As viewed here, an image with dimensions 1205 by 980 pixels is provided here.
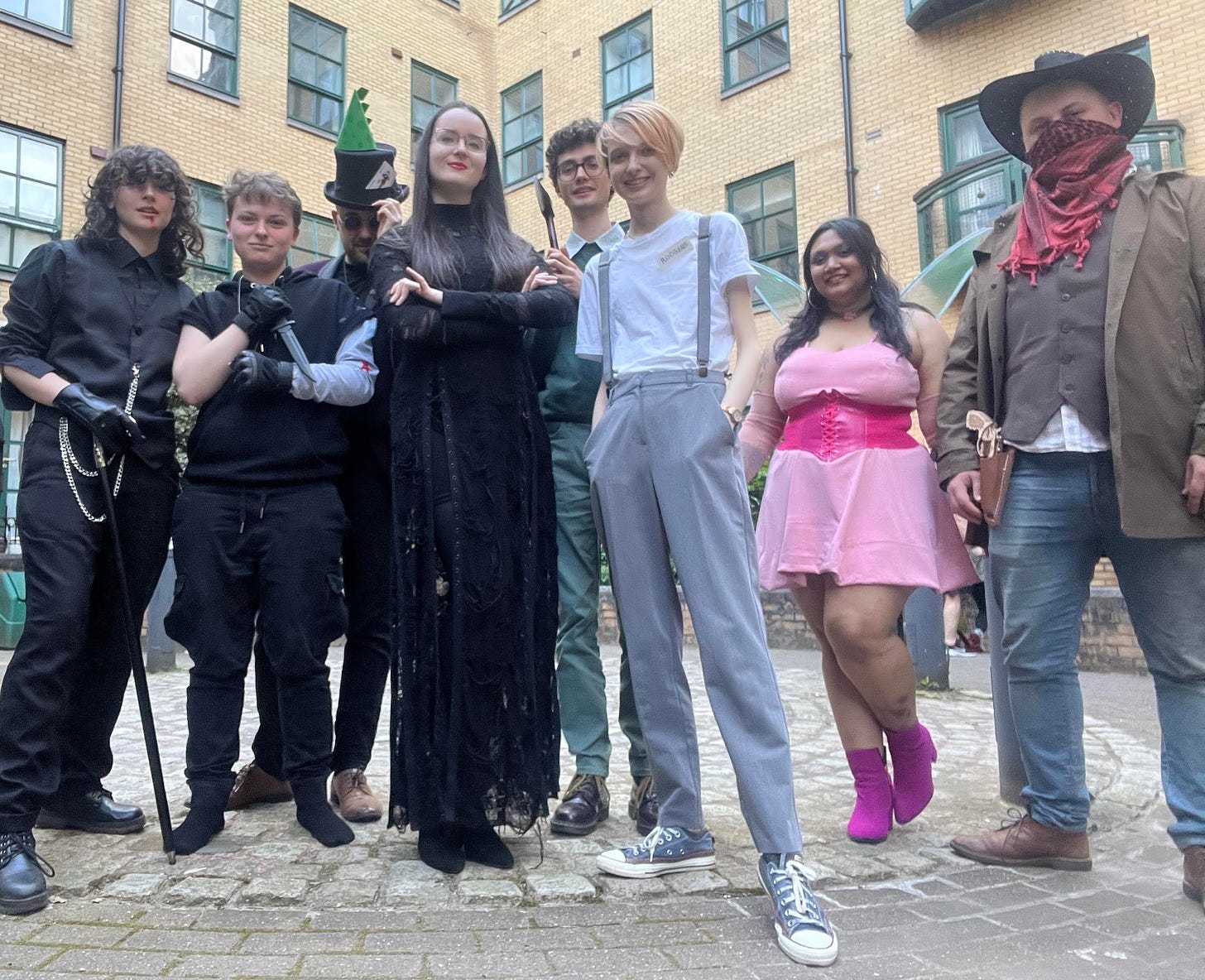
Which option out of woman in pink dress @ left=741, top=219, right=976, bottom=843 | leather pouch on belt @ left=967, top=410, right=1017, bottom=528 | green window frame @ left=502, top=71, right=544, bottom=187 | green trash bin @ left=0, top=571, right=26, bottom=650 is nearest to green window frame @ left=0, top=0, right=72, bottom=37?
green window frame @ left=502, top=71, right=544, bottom=187

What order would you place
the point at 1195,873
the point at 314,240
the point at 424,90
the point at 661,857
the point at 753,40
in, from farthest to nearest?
the point at 424,90 → the point at 314,240 → the point at 753,40 → the point at 661,857 → the point at 1195,873

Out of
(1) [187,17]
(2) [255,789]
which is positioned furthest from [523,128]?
(2) [255,789]

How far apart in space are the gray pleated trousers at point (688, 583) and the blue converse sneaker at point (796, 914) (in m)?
0.04

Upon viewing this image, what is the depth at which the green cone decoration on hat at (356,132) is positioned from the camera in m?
3.75

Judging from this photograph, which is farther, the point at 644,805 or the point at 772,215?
the point at 772,215

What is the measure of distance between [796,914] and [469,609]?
119 centimetres

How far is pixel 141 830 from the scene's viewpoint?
337 cm

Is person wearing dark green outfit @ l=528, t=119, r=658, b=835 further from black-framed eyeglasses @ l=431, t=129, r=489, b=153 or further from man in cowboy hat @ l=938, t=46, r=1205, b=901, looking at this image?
man in cowboy hat @ l=938, t=46, r=1205, b=901

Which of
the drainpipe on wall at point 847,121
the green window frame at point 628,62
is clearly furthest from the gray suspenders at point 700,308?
the green window frame at point 628,62

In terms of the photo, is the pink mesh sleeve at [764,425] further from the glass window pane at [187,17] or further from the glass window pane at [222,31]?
the glass window pane at [222,31]

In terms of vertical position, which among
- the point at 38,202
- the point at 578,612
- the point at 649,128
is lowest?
the point at 578,612

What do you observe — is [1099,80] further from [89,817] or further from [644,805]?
[89,817]

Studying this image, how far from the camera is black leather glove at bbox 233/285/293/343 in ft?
10.5

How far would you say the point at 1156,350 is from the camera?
2799mm
